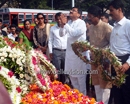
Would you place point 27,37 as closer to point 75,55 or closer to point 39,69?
point 75,55

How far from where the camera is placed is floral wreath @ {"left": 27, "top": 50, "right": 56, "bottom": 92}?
3.40 metres

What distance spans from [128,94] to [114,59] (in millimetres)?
601

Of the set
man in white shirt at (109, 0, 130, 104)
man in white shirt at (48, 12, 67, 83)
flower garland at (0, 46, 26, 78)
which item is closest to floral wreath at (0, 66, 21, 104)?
flower garland at (0, 46, 26, 78)

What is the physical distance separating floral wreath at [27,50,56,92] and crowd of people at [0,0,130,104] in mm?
208

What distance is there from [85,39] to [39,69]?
192cm

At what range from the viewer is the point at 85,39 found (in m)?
5.30

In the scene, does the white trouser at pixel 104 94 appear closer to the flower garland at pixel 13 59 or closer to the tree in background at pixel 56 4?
the flower garland at pixel 13 59

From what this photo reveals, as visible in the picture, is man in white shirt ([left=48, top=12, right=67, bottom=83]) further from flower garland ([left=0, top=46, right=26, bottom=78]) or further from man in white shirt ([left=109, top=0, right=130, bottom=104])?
flower garland ([left=0, top=46, right=26, bottom=78])

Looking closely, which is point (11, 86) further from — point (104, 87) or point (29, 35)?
point (29, 35)

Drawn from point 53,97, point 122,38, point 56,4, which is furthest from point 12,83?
point 56,4

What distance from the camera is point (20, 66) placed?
3.37 metres

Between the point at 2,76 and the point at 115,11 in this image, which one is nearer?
the point at 2,76

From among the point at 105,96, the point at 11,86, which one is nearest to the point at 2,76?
the point at 11,86

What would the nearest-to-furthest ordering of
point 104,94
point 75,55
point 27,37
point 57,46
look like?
1. point 104,94
2. point 75,55
3. point 57,46
4. point 27,37
